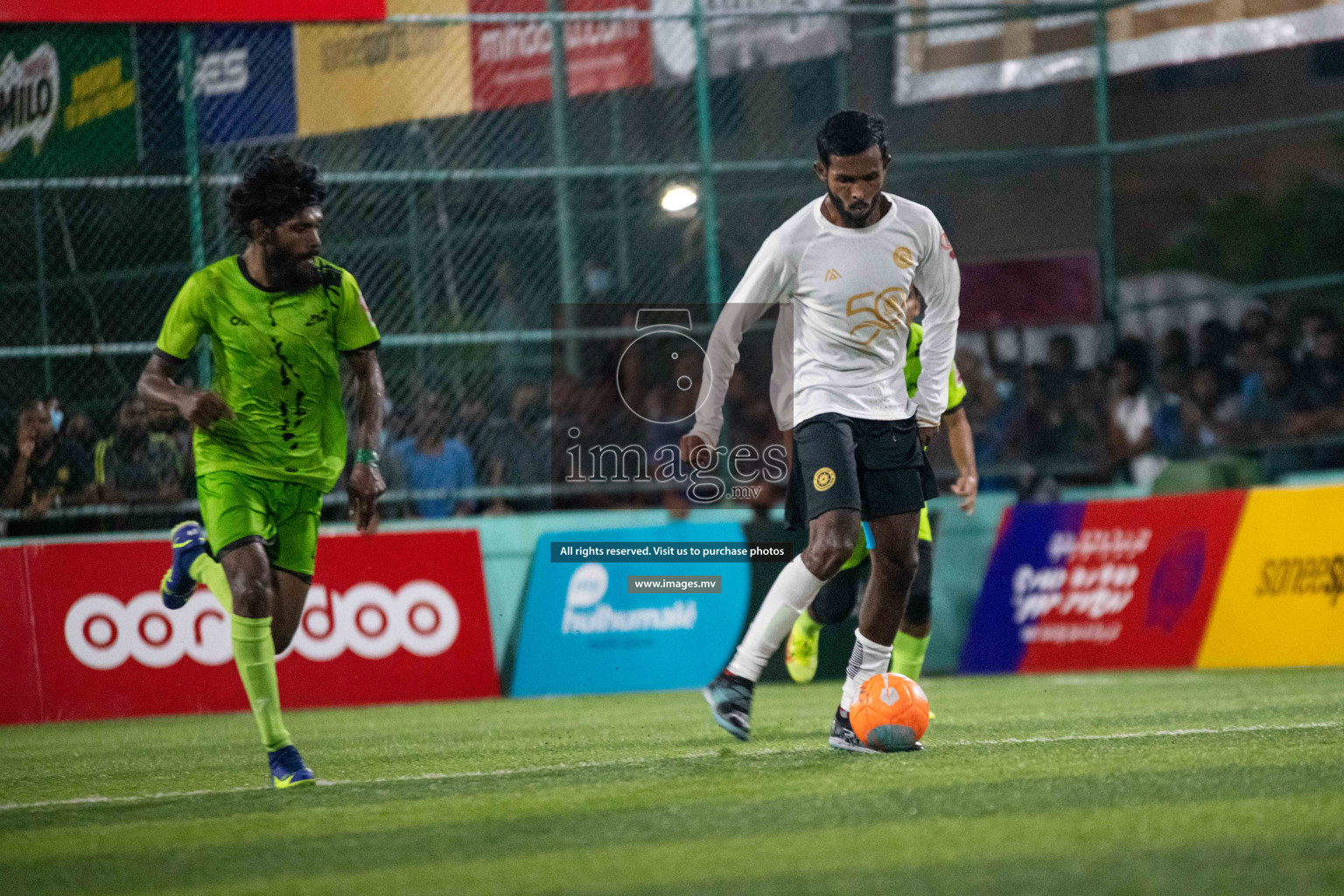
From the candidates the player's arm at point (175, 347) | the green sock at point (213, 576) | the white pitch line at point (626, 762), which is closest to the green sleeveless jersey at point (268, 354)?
the player's arm at point (175, 347)

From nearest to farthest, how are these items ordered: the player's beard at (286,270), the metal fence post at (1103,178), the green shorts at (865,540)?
the player's beard at (286,270), the green shorts at (865,540), the metal fence post at (1103,178)

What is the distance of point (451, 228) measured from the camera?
12.4m

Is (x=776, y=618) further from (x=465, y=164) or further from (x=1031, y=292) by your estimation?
(x=1031, y=292)

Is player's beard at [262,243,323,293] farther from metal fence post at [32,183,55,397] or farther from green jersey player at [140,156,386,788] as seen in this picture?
metal fence post at [32,183,55,397]

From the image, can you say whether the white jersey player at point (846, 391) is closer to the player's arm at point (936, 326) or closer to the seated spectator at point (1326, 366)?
the player's arm at point (936, 326)

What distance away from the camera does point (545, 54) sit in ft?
42.4

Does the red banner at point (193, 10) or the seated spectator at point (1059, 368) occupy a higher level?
the red banner at point (193, 10)

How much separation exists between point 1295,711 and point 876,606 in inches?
91.0

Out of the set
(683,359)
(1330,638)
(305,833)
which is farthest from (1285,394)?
(305,833)

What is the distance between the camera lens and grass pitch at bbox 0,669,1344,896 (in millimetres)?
3887

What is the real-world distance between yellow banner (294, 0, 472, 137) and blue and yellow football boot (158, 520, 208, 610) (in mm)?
5485

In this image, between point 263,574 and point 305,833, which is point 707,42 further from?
point 305,833

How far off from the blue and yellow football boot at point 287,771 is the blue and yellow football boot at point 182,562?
1658mm

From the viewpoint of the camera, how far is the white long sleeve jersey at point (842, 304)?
20.7ft
